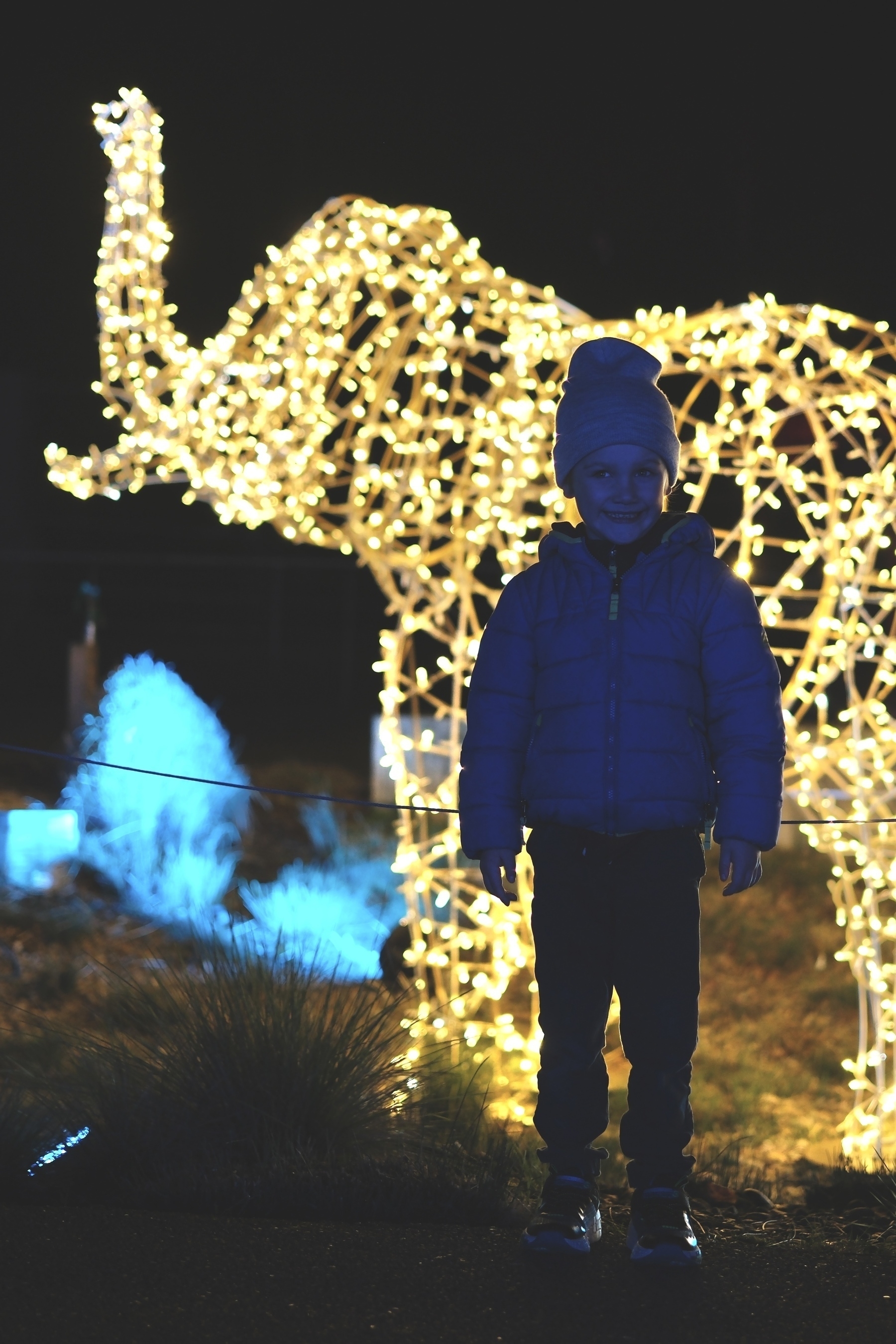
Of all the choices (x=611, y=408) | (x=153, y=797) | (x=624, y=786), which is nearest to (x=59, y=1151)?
(x=624, y=786)

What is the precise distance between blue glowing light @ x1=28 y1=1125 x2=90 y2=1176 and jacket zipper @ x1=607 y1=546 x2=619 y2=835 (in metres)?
1.32

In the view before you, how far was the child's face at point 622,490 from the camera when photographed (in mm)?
2869

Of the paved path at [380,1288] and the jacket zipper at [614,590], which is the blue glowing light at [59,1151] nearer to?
the paved path at [380,1288]

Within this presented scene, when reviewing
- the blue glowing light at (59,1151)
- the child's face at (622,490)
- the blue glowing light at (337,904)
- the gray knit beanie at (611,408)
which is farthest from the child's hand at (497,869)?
the blue glowing light at (337,904)

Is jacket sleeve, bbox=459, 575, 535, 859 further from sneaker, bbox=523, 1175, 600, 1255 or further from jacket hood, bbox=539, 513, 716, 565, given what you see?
sneaker, bbox=523, 1175, 600, 1255

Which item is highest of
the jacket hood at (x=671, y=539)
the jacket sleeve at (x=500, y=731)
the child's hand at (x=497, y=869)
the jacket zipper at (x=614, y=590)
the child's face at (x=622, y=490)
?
the child's face at (x=622, y=490)

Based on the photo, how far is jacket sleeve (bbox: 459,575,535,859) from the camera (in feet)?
9.18

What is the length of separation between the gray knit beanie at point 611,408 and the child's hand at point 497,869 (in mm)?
750

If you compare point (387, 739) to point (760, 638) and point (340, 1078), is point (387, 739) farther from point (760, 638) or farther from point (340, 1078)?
point (760, 638)

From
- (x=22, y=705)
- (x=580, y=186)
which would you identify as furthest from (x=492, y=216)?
(x=22, y=705)

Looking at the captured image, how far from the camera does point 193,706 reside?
741cm

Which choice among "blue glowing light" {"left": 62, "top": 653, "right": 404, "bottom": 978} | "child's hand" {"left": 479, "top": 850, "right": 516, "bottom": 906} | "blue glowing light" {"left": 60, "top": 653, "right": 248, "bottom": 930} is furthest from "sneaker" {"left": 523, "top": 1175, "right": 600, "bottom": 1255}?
"blue glowing light" {"left": 60, "top": 653, "right": 248, "bottom": 930}

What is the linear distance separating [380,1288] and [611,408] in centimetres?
162

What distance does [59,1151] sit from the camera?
10.2 feet
